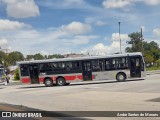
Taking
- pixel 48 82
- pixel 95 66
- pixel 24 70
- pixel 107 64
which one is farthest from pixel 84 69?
pixel 24 70

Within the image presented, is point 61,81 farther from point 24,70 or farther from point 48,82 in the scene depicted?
point 24,70

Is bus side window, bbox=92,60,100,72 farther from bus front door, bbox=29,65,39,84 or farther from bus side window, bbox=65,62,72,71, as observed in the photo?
bus front door, bbox=29,65,39,84

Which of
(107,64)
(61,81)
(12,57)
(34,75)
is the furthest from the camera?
(12,57)

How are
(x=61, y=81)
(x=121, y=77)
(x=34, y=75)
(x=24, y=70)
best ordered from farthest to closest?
(x=24, y=70)
(x=34, y=75)
(x=61, y=81)
(x=121, y=77)

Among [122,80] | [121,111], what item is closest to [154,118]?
[121,111]

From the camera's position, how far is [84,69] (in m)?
32.5

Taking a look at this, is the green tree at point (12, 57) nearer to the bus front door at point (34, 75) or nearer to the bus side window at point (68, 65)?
the bus front door at point (34, 75)

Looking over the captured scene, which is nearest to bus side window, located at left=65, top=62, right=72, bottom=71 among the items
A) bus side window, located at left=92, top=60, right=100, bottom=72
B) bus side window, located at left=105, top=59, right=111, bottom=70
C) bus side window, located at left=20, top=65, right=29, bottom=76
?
bus side window, located at left=92, top=60, right=100, bottom=72

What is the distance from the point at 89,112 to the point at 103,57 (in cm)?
1970

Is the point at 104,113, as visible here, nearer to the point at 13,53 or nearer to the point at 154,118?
the point at 154,118

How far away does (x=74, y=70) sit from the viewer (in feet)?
107

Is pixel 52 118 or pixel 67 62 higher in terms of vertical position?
pixel 67 62

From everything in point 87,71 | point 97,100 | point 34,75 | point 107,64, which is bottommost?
point 97,100

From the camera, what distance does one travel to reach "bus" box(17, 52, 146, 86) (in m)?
32.0
